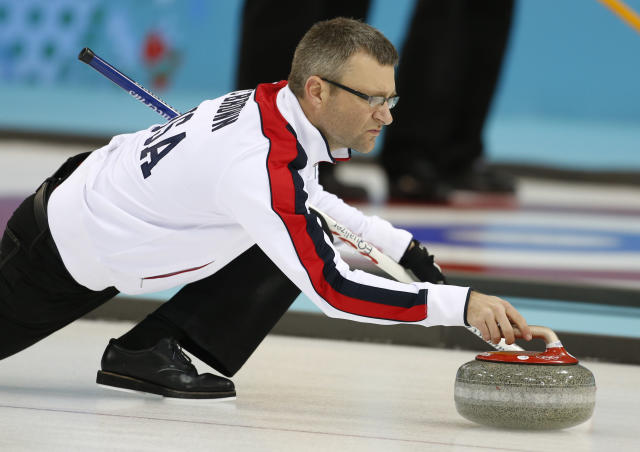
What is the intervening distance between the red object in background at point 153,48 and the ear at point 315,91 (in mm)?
7035

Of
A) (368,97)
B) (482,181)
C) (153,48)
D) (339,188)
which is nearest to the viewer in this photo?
(368,97)

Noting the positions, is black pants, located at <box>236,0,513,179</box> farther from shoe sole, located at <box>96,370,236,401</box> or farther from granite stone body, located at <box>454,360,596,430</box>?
granite stone body, located at <box>454,360,596,430</box>

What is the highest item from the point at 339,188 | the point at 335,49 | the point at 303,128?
the point at 335,49

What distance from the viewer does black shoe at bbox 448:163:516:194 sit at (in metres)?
6.31

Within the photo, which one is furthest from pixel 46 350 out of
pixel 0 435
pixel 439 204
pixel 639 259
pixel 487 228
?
pixel 439 204

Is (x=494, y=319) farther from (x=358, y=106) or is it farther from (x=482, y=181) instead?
(x=482, y=181)

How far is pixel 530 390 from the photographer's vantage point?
2.07 meters

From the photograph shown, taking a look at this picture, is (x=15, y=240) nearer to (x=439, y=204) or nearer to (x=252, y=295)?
(x=252, y=295)

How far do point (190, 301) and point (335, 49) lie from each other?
60 centimetres

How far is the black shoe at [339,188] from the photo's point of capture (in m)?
5.07

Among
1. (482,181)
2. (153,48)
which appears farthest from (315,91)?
(153,48)

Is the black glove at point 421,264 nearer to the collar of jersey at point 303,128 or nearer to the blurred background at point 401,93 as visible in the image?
the collar of jersey at point 303,128

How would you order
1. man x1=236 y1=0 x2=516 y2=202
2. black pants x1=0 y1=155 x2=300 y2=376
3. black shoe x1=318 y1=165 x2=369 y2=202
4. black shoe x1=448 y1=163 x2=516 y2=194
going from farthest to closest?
1. black shoe x1=448 y1=163 x2=516 y2=194
2. man x1=236 y1=0 x2=516 y2=202
3. black shoe x1=318 y1=165 x2=369 y2=202
4. black pants x1=0 y1=155 x2=300 y2=376

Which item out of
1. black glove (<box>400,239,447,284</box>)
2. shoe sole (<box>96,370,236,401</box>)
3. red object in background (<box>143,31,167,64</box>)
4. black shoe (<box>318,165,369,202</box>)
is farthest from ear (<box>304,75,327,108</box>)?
red object in background (<box>143,31,167,64</box>)
